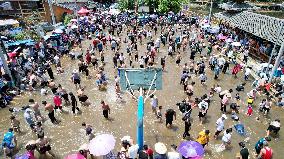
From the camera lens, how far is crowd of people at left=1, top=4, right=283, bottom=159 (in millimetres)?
12000

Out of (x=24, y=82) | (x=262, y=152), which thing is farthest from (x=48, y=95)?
(x=262, y=152)

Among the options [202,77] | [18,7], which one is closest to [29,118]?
[202,77]

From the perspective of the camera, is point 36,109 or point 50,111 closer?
point 36,109

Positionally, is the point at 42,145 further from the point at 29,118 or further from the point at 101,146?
the point at 101,146

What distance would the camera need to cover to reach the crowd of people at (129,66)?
1200 centimetres

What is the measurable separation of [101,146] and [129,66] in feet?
43.0

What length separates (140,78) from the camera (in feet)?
42.2

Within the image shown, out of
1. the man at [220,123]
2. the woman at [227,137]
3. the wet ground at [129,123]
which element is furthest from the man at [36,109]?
the woman at [227,137]

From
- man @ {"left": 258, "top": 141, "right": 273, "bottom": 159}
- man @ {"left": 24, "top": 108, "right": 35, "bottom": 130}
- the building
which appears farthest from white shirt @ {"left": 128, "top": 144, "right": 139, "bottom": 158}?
the building

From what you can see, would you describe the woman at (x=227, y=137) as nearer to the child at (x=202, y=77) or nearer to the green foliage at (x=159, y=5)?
the child at (x=202, y=77)

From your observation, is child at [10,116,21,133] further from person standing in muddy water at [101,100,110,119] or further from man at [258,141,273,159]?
man at [258,141,273,159]

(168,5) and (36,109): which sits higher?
(168,5)

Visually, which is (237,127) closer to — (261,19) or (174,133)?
(174,133)

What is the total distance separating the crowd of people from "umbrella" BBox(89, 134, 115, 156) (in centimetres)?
84
